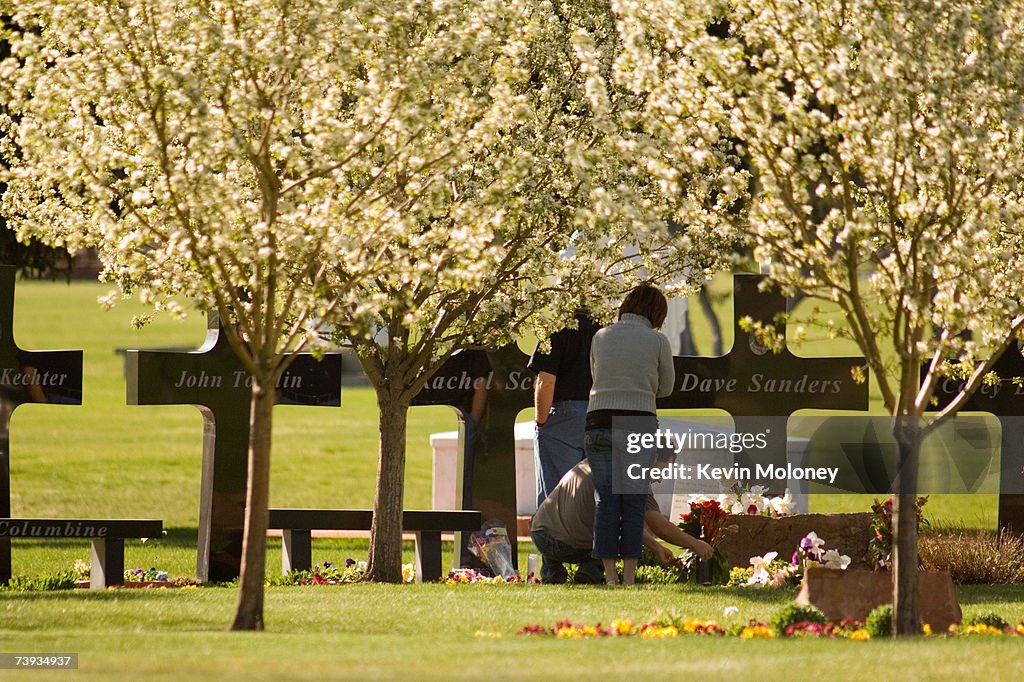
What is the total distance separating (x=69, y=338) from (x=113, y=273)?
160 feet

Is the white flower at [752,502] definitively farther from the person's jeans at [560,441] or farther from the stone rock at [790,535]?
the person's jeans at [560,441]

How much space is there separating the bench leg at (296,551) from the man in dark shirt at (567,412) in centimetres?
234

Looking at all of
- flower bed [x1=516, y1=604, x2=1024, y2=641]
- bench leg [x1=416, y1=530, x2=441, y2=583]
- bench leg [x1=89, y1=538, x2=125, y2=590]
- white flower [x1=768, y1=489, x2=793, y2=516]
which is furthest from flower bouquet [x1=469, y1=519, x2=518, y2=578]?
flower bed [x1=516, y1=604, x2=1024, y2=641]

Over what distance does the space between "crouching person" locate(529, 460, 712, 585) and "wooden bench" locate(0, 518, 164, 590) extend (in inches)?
128

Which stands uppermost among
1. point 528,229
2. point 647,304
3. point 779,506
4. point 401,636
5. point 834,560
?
point 528,229

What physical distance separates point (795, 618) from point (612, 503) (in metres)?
2.16

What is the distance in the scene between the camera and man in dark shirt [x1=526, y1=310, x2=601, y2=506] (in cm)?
1148

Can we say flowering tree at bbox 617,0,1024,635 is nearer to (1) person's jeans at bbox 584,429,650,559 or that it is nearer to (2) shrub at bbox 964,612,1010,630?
(2) shrub at bbox 964,612,1010,630

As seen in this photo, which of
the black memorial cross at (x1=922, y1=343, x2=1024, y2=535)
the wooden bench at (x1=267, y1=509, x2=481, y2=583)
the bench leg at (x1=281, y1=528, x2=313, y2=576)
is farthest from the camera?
the black memorial cross at (x1=922, y1=343, x2=1024, y2=535)

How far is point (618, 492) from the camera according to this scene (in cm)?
1008

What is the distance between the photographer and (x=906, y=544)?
26.2ft

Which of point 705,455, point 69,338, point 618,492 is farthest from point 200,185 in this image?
point 69,338

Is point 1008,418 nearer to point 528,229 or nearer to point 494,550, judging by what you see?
point 494,550

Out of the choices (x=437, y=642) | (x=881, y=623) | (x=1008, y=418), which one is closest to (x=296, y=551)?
(x=437, y=642)
